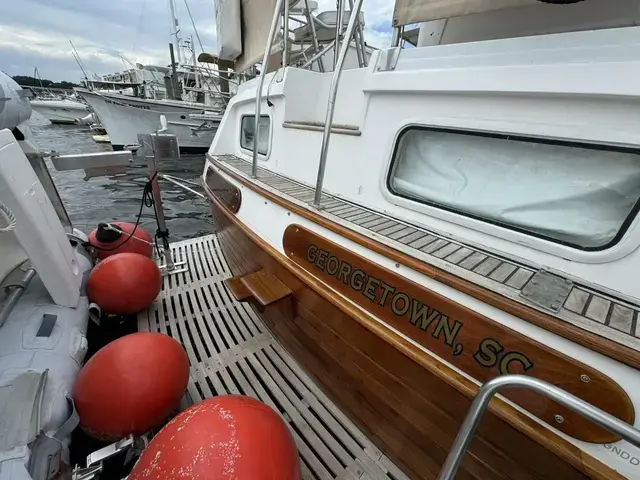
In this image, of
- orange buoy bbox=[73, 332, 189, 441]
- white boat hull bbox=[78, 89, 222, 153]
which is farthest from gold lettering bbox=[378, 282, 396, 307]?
white boat hull bbox=[78, 89, 222, 153]

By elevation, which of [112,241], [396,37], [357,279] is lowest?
[112,241]

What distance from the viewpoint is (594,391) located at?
93 cm

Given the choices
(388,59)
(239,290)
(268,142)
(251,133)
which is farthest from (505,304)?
(251,133)

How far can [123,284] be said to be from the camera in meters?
2.73

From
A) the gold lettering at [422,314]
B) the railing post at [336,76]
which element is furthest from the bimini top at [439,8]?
the gold lettering at [422,314]

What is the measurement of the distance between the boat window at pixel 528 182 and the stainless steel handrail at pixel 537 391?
33.0 inches

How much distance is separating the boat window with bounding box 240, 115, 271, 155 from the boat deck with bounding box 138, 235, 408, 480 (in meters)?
1.79

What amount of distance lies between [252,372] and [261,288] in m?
0.83

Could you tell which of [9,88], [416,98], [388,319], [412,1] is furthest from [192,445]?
[9,88]

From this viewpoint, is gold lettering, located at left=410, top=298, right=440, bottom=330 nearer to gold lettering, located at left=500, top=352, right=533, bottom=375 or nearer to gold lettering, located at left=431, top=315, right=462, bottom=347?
gold lettering, located at left=431, top=315, right=462, bottom=347

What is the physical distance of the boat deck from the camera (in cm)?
184

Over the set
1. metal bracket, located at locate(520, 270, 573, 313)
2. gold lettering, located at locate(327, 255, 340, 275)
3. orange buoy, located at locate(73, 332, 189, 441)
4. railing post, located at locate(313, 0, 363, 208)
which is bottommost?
orange buoy, located at locate(73, 332, 189, 441)

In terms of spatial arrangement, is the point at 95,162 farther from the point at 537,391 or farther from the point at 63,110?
the point at 63,110

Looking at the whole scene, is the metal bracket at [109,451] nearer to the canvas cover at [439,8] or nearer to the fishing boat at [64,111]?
the canvas cover at [439,8]
